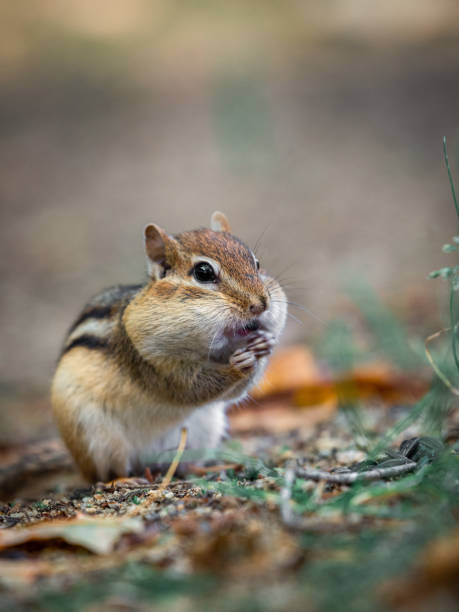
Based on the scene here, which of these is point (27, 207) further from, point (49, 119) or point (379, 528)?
point (379, 528)

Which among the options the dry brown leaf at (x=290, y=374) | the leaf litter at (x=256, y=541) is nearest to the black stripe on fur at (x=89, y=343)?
the leaf litter at (x=256, y=541)

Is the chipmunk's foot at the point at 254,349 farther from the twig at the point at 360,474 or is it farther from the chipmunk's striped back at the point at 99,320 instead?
the twig at the point at 360,474

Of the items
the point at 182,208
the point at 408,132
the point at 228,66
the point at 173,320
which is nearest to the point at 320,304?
the point at 182,208

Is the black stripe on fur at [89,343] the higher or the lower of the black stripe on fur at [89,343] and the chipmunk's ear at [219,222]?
the lower

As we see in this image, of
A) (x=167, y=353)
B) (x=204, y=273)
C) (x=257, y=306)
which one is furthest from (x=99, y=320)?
(x=257, y=306)

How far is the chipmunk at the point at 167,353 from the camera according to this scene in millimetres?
3143

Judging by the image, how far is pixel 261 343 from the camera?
317 centimetres

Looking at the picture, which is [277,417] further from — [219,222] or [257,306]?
[257,306]

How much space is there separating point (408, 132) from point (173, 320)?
8.96m

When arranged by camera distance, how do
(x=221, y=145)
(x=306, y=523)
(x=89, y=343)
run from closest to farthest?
1. (x=306, y=523)
2. (x=89, y=343)
3. (x=221, y=145)

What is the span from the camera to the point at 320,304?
7.25m

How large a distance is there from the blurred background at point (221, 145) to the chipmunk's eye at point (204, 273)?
6.91 feet

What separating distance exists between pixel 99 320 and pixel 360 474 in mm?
2021

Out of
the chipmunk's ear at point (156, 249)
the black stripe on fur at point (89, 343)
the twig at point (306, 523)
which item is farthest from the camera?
the black stripe on fur at point (89, 343)
